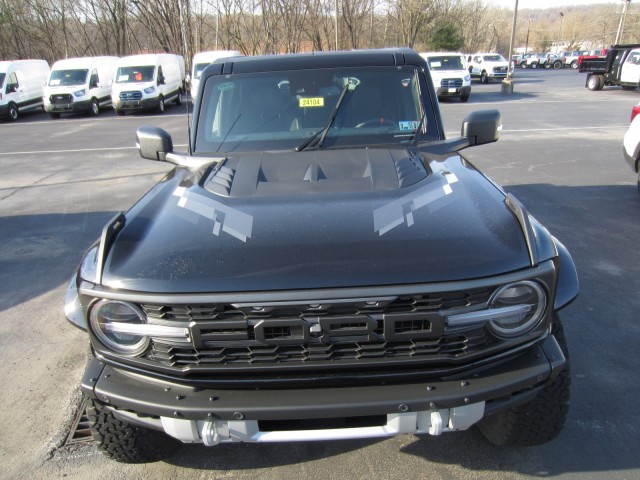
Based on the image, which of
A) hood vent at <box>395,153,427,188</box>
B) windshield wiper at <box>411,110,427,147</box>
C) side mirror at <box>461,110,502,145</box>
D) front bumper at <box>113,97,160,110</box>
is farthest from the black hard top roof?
front bumper at <box>113,97,160,110</box>

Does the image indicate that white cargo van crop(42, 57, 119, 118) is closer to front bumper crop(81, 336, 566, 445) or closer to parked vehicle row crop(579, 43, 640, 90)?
front bumper crop(81, 336, 566, 445)

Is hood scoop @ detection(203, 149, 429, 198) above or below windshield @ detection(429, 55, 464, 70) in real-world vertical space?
above

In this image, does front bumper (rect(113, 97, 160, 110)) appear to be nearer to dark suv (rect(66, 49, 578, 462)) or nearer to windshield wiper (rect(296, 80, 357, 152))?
windshield wiper (rect(296, 80, 357, 152))

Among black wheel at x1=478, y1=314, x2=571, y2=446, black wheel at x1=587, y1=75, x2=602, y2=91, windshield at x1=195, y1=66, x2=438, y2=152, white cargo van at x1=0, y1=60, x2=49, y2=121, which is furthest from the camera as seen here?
black wheel at x1=587, y1=75, x2=602, y2=91

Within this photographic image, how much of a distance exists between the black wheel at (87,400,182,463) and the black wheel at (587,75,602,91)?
2645 cm

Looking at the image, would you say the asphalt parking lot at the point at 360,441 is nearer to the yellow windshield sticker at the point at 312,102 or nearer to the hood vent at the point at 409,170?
the hood vent at the point at 409,170

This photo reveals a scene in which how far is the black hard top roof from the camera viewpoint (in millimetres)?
3586

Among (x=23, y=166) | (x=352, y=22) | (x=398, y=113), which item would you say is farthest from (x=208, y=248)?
(x=352, y=22)

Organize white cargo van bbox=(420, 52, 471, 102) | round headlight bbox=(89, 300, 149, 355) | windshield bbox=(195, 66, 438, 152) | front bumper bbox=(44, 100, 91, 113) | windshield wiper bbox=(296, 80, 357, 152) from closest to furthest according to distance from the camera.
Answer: round headlight bbox=(89, 300, 149, 355)
windshield wiper bbox=(296, 80, 357, 152)
windshield bbox=(195, 66, 438, 152)
front bumper bbox=(44, 100, 91, 113)
white cargo van bbox=(420, 52, 471, 102)

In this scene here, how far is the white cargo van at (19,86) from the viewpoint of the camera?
19578 mm

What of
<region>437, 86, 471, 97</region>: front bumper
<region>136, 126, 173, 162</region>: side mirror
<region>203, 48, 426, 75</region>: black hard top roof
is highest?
<region>203, 48, 426, 75</region>: black hard top roof

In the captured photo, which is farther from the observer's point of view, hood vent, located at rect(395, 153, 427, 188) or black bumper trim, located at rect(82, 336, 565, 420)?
hood vent, located at rect(395, 153, 427, 188)

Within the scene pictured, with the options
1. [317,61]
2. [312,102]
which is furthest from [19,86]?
[312,102]

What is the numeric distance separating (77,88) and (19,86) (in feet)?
Answer: 8.47
